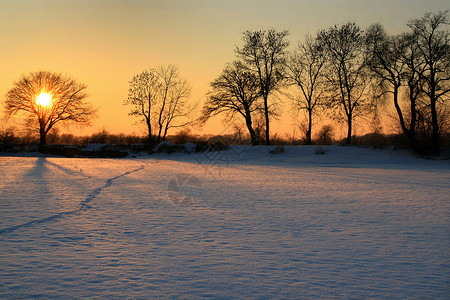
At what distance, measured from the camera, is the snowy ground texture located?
3668 mm

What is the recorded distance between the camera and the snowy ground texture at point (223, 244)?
367 centimetres

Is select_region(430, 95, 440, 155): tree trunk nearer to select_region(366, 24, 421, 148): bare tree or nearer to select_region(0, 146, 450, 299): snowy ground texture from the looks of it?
select_region(366, 24, 421, 148): bare tree

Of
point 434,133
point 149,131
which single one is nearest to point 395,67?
point 434,133

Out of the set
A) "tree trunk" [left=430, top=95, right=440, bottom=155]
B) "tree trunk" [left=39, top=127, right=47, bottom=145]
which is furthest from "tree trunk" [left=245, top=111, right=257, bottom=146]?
"tree trunk" [left=39, top=127, right=47, bottom=145]

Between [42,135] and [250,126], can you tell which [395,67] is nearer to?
[250,126]

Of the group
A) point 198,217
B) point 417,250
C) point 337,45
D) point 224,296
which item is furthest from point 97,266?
point 337,45

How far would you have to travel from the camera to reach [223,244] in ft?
17.1

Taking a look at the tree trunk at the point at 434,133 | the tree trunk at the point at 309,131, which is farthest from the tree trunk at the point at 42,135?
the tree trunk at the point at 434,133

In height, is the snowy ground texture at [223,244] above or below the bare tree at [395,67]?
below

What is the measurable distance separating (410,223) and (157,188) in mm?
7470

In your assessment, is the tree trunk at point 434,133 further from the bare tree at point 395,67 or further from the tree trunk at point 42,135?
the tree trunk at point 42,135

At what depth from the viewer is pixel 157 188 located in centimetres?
1140

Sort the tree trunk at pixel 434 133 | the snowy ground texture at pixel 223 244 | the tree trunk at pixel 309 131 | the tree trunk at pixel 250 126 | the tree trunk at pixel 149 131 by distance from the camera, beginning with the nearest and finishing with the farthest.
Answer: the snowy ground texture at pixel 223 244 → the tree trunk at pixel 434 133 → the tree trunk at pixel 309 131 → the tree trunk at pixel 250 126 → the tree trunk at pixel 149 131

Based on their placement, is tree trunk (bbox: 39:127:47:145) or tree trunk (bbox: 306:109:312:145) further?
tree trunk (bbox: 39:127:47:145)
